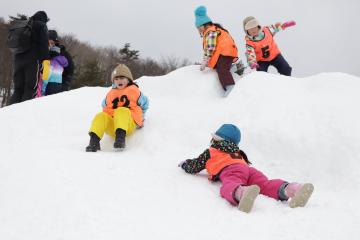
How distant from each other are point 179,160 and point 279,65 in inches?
142

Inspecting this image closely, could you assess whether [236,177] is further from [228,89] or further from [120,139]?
[228,89]

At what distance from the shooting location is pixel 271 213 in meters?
2.85

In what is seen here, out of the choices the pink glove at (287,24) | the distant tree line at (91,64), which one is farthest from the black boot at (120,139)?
the distant tree line at (91,64)

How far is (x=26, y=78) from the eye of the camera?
663 cm

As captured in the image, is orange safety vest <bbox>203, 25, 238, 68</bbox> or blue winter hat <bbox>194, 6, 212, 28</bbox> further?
blue winter hat <bbox>194, 6, 212, 28</bbox>

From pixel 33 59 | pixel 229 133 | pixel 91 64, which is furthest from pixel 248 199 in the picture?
pixel 91 64

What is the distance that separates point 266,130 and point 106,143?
74.1 inches

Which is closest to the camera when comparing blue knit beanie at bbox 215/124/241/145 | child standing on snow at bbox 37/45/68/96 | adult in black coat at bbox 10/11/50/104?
blue knit beanie at bbox 215/124/241/145

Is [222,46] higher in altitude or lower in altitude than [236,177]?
higher

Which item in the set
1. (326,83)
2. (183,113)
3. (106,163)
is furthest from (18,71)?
(326,83)

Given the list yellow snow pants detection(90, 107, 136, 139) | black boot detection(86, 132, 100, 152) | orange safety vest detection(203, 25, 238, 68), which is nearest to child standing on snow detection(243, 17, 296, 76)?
orange safety vest detection(203, 25, 238, 68)

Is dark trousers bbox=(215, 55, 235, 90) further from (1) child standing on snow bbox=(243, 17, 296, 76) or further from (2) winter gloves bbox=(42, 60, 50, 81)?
(2) winter gloves bbox=(42, 60, 50, 81)

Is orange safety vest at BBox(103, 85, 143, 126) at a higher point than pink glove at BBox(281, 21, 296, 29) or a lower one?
lower

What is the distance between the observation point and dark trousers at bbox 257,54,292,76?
6.82 metres
